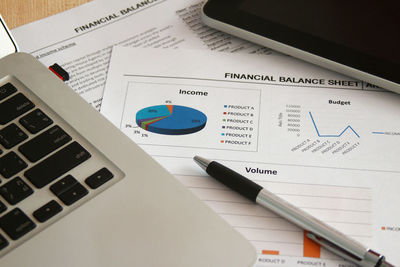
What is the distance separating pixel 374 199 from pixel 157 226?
0.23m

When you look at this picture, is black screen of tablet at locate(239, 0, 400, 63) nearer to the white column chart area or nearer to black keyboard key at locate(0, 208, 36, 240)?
the white column chart area

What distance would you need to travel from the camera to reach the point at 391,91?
1.82 feet

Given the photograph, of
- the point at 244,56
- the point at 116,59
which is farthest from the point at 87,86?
the point at 244,56

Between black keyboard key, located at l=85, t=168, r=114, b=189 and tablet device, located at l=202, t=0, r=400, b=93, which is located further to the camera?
tablet device, located at l=202, t=0, r=400, b=93

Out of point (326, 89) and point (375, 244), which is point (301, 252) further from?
point (326, 89)

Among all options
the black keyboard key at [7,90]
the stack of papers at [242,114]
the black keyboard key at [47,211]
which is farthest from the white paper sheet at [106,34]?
the black keyboard key at [47,211]

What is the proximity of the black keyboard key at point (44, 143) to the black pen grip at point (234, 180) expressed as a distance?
148 millimetres

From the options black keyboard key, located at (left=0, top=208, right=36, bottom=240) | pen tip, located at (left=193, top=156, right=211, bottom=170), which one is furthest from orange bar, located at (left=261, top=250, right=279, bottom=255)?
black keyboard key, located at (left=0, top=208, right=36, bottom=240)

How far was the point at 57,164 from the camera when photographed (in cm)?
42

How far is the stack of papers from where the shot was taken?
Answer: 0.47m

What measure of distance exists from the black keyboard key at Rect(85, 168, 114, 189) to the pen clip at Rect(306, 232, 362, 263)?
20 cm

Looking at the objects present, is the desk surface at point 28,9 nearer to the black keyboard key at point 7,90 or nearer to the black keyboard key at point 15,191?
the black keyboard key at point 7,90

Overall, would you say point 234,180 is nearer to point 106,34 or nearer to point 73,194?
point 73,194

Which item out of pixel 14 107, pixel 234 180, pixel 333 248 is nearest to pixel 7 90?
pixel 14 107
